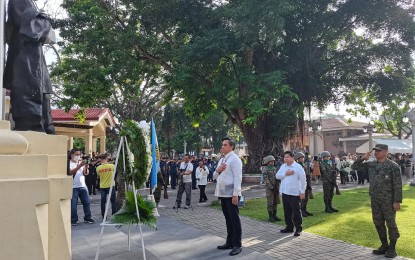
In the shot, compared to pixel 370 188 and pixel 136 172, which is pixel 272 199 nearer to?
pixel 370 188

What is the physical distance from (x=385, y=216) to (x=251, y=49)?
47.9 feet

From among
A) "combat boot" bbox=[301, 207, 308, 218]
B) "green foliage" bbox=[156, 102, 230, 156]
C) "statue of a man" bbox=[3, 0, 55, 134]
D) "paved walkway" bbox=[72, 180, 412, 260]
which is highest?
"green foliage" bbox=[156, 102, 230, 156]

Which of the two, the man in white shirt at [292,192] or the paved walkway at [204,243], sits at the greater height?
the man in white shirt at [292,192]

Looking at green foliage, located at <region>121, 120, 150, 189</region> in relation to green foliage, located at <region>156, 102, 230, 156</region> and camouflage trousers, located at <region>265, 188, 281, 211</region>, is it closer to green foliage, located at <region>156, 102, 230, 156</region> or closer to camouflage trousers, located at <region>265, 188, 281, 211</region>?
camouflage trousers, located at <region>265, 188, 281, 211</region>

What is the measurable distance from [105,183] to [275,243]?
499cm

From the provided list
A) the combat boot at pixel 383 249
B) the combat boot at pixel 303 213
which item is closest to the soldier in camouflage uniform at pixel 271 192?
the combat boot at pixel 303 213

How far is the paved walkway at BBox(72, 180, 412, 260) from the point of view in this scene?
6.66 m

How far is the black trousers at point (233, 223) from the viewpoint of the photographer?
269 inches

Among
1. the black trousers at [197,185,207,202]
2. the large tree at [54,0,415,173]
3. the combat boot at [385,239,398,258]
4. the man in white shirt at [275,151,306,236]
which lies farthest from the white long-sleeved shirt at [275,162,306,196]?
the large tree at [54,0,415,173]

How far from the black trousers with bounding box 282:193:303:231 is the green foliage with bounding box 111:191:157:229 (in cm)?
323

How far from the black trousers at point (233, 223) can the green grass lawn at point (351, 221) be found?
7.51 ft

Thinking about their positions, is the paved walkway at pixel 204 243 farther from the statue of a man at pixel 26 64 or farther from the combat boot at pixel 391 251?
the statue of a man at pixel 26 64

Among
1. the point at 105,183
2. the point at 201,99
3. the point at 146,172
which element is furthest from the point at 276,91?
the point at 146,172

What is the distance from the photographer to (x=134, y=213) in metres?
6.26
